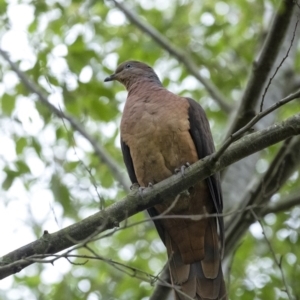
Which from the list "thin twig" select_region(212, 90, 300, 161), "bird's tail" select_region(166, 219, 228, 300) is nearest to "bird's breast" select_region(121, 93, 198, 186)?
"bird's tail" select_region(166, 219, 228, 300)

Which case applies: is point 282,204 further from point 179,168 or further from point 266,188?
point 179,168

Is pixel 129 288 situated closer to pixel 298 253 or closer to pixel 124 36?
pixel 298 253

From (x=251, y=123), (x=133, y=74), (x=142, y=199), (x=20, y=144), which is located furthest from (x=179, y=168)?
(x=20, y=144)

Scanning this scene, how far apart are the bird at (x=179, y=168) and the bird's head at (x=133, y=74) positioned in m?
0.74

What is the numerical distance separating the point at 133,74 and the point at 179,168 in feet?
5.10

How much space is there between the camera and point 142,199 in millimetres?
A: 3738

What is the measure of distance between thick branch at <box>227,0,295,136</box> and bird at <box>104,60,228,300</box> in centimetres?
31

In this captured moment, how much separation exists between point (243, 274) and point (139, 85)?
197 centimetres

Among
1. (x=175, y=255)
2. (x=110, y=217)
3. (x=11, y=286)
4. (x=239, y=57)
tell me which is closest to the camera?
(x=110, y=217)

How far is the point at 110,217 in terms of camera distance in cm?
362

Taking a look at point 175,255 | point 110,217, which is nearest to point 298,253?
point 175,255

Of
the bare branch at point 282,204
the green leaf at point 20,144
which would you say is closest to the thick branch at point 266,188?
the bare branch at point 282,204

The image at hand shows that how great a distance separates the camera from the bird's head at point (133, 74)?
5.69m

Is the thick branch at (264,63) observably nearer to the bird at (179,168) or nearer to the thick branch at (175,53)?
the bird at (179,168)
